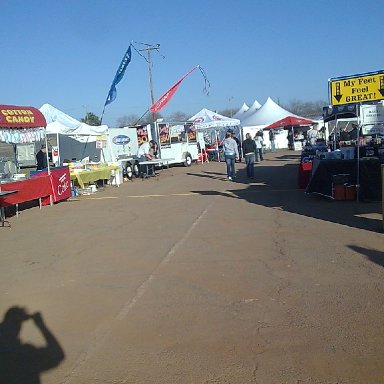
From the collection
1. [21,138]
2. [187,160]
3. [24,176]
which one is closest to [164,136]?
[187,160]

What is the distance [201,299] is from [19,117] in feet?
31.9

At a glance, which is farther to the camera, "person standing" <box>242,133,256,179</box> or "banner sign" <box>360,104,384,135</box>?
"person standing" <box>242,133,256,179</box>

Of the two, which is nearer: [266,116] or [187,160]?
[187,160]

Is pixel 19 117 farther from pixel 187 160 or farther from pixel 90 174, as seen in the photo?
pixel 187 160

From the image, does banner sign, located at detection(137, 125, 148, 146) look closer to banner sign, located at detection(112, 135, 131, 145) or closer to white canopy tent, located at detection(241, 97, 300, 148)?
banner sign, located at detection(112, 135, 131, 145)

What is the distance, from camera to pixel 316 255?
261 inches

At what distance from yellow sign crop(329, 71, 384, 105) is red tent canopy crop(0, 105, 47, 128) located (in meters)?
8.28

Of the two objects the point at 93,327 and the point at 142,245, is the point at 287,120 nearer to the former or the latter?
the point at 142,245

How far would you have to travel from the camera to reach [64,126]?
69.5 ft

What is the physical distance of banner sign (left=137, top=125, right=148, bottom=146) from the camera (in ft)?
93.4

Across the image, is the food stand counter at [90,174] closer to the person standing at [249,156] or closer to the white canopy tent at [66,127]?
the white canopy tent at [66,127]

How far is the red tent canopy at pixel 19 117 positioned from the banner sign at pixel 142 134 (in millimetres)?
14717

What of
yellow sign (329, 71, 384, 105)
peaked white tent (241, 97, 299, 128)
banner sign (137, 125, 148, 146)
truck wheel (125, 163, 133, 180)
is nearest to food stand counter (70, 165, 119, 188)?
truck wheel (125, 163, 133, 180)

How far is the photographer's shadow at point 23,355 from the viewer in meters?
3.73
